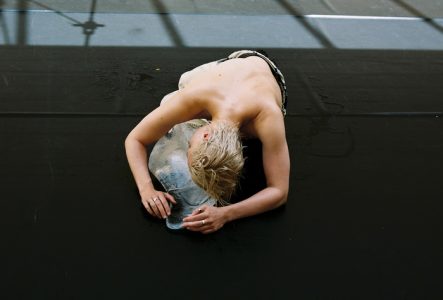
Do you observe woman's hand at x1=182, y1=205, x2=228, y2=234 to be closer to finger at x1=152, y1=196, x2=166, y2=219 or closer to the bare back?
finger at x1=152, y1=196, x2=166, y2=219

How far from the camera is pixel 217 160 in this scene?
133 cm

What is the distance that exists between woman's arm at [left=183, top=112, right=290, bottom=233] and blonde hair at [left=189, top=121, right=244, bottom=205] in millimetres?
124

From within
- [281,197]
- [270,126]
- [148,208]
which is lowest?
[148,208]

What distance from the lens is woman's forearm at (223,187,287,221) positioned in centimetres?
155

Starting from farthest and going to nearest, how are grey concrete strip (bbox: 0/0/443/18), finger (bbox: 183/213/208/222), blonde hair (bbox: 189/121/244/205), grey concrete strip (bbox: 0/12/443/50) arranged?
grey concrete strip (bbox: 0/0/443/18) → grey concrete strip (bbox: 0/12/443/50) → finger (bbox: 183/213/208/222) → blonde hair (bbox: 189/121/244/205)

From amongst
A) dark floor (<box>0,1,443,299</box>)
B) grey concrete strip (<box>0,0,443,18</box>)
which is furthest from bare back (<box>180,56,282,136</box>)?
grey concrete strip (<box>0,0,443,18</box>)

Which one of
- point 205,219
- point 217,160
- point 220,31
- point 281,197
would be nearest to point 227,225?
point 205,219

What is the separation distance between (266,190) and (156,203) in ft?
1.24

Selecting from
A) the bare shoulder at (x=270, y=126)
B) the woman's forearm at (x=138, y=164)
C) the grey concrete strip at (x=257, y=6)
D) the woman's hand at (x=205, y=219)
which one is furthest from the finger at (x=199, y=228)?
the grey concrete strip at (x=257, y=6)

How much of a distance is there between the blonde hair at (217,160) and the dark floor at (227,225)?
0.81 feet

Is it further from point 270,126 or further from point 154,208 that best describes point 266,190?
point 154,208

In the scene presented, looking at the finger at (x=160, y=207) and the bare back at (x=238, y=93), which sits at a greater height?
the bare back at (x=238, y=93)

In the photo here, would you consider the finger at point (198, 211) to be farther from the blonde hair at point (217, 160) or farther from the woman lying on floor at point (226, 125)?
the blonde hair at point (217, 160)

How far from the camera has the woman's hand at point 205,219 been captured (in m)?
1.50
